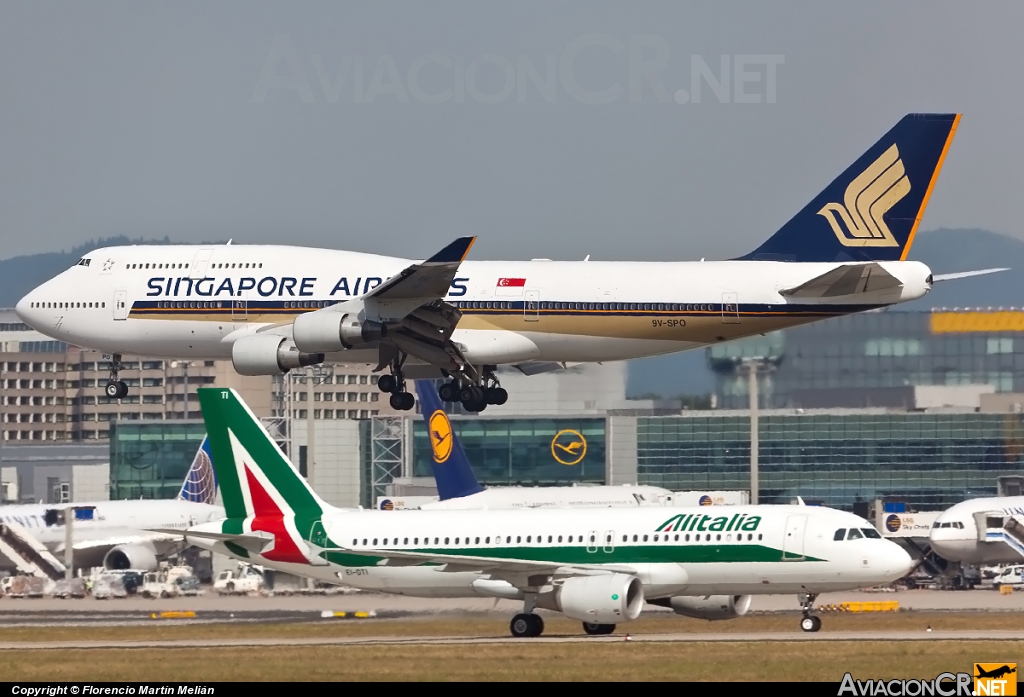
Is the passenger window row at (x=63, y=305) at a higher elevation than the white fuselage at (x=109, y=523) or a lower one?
higher

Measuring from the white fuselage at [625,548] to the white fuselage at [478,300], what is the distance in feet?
15.4

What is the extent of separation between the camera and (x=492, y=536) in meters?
48.8

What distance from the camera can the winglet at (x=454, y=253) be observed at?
46.3 metres

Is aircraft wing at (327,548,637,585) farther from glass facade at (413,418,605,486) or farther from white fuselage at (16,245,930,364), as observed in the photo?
glass facade at (413,418,605,486)

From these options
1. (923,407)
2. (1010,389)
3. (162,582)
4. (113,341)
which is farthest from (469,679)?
(1010,389)

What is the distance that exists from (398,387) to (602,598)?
9.64 meters

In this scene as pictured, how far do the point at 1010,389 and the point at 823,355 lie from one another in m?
25.7

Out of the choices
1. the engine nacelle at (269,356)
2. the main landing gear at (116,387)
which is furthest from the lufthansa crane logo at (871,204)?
the main landing gear at (116,387)

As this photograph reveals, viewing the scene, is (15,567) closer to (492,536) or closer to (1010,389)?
(492,536)

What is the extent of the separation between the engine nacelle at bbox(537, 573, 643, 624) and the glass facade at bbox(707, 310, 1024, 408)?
29336 millimetres

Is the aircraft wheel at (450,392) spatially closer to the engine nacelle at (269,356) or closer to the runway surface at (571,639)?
the engine nacelle at (269,356)

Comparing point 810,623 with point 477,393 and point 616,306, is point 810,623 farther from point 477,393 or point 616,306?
point 477,393

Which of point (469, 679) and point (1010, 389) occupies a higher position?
point (1010, 389)

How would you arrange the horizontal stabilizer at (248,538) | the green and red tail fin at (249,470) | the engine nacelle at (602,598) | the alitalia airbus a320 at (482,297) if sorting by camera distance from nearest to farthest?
1. the engine nacelle at (602,598)
2. the alitalia airbus a320 at (482,297)
3. the horizontal stabilizer at (248,538)
4. the green and red tail fin at (249,470)
